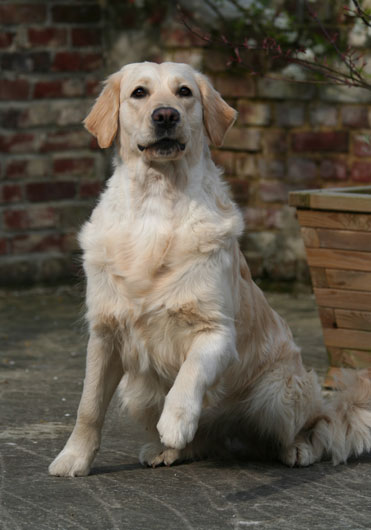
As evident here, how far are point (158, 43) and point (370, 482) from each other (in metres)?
4.56

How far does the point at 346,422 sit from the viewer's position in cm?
373

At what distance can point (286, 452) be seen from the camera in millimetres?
3645

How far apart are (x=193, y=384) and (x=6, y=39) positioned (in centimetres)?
450

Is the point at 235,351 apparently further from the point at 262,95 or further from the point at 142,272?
the point at 262,95

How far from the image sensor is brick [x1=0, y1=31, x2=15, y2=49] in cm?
694

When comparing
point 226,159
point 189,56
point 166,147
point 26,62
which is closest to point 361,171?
point 226,159

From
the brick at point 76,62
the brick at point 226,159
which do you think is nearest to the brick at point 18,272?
the brick at point 76,62

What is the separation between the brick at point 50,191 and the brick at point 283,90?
1568 mm

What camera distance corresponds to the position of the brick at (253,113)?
6.89m

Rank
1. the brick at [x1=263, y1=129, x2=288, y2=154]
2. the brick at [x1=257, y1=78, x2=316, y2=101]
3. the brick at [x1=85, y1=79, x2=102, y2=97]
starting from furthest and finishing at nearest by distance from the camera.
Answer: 1. the brick at [x1=85, y1=79, x2=102, y2=97]
2. the brick at [x1=263, y1=129, x2=288, y2=154]
3. the brick at [x1=257, y1=78, x2=316, y2=101]

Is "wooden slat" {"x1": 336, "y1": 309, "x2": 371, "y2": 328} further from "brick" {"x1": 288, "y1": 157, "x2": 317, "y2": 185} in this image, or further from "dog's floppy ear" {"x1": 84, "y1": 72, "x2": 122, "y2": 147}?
"brick" {"x1": 288, "y1": 157, "x2": 317, "y2": 185}

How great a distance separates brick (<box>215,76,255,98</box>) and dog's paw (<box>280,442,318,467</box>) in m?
3.74

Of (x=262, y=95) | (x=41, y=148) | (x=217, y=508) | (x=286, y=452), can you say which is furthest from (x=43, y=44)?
(x=217, y=508)

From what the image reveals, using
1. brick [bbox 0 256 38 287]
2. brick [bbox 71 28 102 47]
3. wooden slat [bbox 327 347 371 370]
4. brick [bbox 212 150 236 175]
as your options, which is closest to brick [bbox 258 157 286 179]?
brick [bbox 212 150 236 175]
